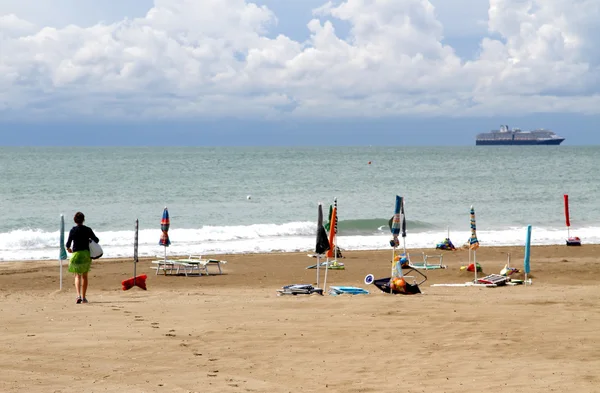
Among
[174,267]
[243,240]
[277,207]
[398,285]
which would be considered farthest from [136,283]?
[277,207]

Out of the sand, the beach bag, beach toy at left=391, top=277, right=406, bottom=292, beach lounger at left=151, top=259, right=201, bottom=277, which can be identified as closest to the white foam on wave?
beach lounger at left=151, top=259, right=201, bottom=277

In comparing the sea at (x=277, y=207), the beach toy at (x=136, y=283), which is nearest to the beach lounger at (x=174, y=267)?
the sea at (x=277, y=207)

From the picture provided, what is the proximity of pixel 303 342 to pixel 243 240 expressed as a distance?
20650 mm

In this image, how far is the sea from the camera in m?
29.0

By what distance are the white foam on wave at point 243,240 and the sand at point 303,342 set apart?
36.8 feet

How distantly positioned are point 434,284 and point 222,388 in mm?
10414

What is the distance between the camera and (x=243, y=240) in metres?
30.0

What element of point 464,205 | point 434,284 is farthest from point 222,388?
point 464,205

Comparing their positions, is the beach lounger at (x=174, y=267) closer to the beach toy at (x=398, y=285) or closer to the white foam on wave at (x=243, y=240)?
the white foam on wave at (x=243, y=240)

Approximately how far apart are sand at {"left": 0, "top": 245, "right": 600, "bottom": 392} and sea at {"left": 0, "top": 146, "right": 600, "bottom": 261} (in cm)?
1054

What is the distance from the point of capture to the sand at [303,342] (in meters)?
7.90

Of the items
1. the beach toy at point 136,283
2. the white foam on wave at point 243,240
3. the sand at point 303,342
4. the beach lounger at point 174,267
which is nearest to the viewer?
the sand at point 303,342

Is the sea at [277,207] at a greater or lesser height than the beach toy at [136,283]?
greater

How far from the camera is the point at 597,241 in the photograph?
29.2 m
